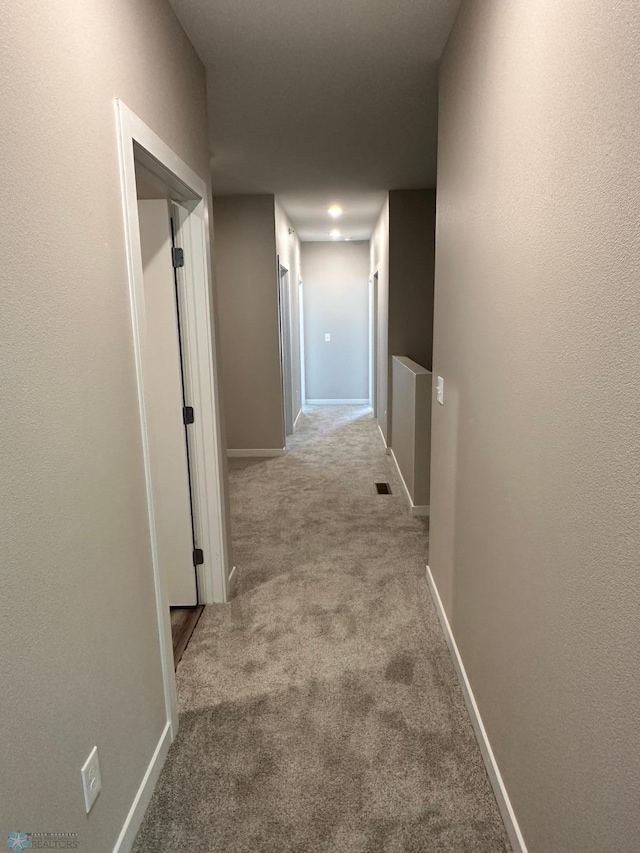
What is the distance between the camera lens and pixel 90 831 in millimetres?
1241

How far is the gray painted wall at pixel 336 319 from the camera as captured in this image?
8.22 meters

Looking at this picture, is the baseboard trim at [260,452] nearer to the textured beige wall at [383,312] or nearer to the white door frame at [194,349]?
the textured beige wall at [383,312]

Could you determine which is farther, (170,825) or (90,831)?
(170,825)

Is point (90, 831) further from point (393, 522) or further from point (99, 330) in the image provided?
point (393, 522)

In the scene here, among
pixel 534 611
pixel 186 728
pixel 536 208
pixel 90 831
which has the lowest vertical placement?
pixel 186 728

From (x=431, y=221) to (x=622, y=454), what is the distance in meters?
4.60

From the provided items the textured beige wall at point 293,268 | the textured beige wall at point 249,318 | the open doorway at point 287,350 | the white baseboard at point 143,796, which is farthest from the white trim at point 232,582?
the textured beige wall at point 293,268

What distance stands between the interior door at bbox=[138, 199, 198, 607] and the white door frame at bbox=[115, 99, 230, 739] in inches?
2.4

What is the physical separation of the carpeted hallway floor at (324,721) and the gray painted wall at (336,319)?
211 inches

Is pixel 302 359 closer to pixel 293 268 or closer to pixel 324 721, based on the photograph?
pixel 293 268

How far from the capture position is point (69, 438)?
1.17m

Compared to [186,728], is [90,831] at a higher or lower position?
higher

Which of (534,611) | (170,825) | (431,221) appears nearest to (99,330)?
(534,611)

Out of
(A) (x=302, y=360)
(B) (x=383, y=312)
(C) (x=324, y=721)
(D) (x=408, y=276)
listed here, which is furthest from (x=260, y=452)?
(C) (x=324, y=721)
